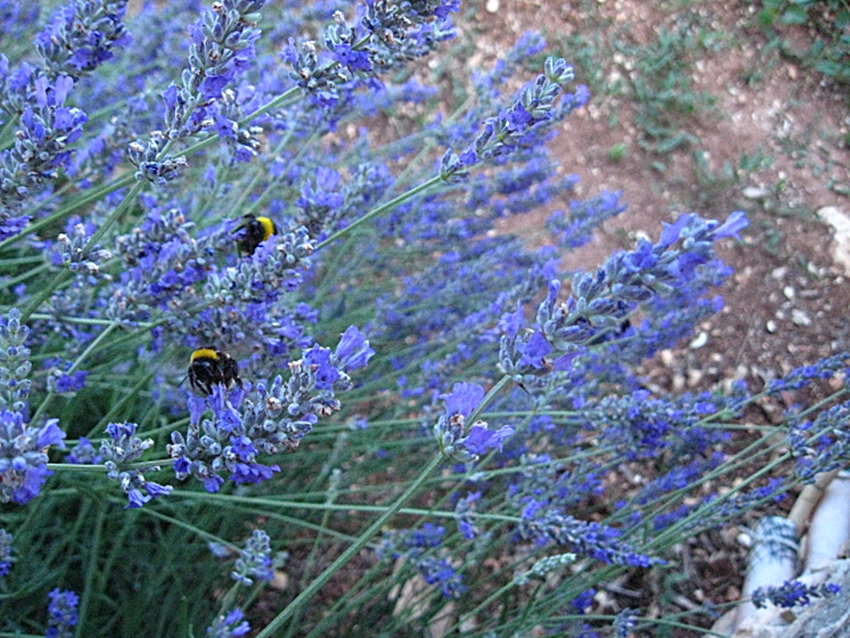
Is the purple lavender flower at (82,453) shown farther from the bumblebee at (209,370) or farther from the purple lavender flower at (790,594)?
the purple lavender flower at (790,594)

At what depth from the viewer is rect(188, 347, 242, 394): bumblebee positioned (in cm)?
147

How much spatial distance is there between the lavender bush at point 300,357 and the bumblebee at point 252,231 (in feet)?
0.05

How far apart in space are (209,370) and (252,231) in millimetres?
390

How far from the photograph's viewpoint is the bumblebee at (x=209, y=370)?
1.47 m

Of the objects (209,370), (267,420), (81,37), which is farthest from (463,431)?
(81,37)

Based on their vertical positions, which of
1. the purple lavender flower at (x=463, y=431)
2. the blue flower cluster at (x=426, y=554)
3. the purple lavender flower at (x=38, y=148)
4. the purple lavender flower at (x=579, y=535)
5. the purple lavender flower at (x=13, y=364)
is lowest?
the blue flower cluster at (x=426, y=554)

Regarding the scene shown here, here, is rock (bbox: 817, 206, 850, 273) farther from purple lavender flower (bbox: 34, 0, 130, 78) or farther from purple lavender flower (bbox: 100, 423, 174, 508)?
purple lavender flower (bbox: 100, 423, 174, 508)

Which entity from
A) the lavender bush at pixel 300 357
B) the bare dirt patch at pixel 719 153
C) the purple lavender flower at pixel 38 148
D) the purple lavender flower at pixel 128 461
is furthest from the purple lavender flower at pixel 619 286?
the bare dirt patch at pixel 719 153

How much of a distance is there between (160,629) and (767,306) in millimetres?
2931

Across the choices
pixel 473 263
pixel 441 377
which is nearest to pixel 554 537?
pixel 441 377

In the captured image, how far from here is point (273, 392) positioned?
3.56ft

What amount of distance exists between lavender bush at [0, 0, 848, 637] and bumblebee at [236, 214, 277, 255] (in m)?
0.02

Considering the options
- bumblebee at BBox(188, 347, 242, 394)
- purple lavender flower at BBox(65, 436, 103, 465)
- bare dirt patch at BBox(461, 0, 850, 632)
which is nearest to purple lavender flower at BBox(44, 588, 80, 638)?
purple lavender flower at BBox(65, 436, 103, 465)

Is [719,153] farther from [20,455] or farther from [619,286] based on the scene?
[20,455]
